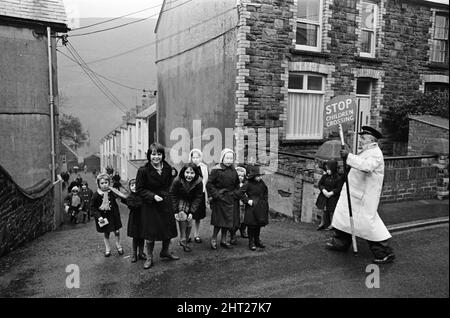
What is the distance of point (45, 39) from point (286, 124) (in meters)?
6.29

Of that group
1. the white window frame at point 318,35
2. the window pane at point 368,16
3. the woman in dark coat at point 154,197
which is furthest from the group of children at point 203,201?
the window pane at point 368,16

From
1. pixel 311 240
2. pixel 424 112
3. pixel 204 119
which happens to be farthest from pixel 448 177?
pixel 204 119

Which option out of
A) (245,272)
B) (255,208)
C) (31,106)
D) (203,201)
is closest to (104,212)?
(203,201)

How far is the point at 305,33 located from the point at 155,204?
6688mm

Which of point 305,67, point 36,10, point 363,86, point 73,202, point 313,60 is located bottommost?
point 73,202

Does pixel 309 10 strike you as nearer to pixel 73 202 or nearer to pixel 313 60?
pixel 313 60

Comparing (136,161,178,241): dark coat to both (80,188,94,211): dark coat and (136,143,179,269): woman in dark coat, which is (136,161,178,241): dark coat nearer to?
(136,143,179,269): woman in dark coat

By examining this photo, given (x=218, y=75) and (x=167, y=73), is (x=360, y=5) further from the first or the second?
(x=167, y=73)

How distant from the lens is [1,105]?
8172 mm

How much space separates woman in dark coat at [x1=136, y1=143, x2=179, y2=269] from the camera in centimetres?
465

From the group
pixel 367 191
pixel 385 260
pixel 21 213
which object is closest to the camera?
pixel 385 260

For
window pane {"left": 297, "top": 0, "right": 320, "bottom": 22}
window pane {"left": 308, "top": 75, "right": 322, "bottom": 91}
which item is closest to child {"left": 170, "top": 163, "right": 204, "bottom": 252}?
window pane {"left": 308, "top": 75, "right": 322, "bottom": 91}

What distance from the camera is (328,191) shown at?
645 cm

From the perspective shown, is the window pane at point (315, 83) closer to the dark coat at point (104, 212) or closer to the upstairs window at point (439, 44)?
the upstairs window at point (439, 44)
